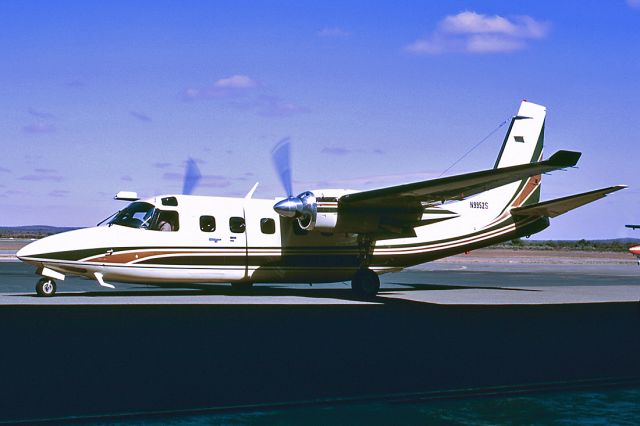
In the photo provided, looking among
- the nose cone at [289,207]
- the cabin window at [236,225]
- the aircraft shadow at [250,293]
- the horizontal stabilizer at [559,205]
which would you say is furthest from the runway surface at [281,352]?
the horizontal stabilizer at [559,205]

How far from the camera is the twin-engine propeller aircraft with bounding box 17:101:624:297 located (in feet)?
67.8

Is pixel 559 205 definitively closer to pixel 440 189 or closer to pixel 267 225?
pixel 440 189

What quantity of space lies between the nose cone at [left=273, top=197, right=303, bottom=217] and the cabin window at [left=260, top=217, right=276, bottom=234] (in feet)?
3.45

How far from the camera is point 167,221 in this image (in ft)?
71.4

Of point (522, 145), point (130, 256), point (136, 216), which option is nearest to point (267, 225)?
point (136, 216)

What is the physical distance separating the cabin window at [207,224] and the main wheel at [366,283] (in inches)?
189

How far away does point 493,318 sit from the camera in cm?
1570

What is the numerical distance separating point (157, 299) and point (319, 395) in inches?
526

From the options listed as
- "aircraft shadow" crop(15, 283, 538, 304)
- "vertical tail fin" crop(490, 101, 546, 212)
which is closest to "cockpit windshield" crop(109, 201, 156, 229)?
"aircraft shadow" crop(15, 283, 538, 304)

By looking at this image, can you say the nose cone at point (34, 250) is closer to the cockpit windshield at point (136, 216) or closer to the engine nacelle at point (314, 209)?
the cockpit windshield at point (136, 216)

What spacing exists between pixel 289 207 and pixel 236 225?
5.96ft

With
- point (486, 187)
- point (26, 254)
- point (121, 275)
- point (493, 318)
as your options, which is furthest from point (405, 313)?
point (26, 254)

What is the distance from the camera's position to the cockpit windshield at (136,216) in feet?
70.3

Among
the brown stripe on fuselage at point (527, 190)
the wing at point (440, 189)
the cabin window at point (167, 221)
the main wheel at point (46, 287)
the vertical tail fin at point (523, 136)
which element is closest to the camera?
the wing at point (440, 189)
